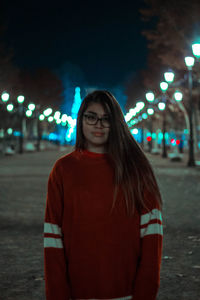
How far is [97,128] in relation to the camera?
2.80 metres

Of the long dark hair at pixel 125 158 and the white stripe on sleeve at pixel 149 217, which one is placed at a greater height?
the long dark hair at pixel 125 158

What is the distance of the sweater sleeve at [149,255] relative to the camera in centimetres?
257

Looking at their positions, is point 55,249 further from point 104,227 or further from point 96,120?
point 96,120

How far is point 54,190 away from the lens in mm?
2678

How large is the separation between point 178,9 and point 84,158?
28192 mm

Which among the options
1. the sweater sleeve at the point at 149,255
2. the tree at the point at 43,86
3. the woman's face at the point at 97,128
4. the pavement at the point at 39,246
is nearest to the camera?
the sweater sleeve at the point at 149,255

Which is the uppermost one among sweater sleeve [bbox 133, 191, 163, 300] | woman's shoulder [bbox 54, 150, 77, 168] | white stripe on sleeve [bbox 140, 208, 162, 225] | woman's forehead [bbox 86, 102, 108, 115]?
woman's forehead [bbox 86, 102, 108, 115]

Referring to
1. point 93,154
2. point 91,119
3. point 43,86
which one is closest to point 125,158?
point 93,154

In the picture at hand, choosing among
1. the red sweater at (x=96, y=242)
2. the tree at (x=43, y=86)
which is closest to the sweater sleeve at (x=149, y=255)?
the red sweater at (x=96, y=242)

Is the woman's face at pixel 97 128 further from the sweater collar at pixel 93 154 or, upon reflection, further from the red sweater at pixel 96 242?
the red sweater at pixel 96 242

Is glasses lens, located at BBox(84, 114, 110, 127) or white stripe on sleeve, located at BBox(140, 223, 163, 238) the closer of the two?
white stripe on sleeve, located at BBox(140, 223, 163, 238)

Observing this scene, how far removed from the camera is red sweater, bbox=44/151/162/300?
2582mm

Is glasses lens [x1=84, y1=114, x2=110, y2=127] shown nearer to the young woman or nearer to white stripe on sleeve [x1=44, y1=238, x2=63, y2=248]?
the young woman

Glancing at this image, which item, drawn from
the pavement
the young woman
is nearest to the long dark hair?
the young woman
